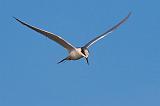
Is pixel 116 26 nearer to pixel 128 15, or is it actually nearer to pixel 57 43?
pixel 128 15

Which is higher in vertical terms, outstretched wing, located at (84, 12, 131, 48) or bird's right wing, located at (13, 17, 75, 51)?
outstretched wing, located at (84, 12, 131, 48)

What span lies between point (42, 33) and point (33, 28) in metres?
0.99

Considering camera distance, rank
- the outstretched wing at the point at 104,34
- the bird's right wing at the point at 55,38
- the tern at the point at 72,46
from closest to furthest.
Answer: the bird's right wing at the point at 55,38 → the tern at the point at 72,46 → the outstretched wing at the point at 104,34

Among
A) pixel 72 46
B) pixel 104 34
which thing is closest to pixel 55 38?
pixel 72 46

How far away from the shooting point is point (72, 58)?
1713 inches

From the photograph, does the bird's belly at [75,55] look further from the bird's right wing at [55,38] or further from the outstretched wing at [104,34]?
the outstretched wing at [104,34]

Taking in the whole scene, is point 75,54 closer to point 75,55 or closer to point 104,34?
point 75,55

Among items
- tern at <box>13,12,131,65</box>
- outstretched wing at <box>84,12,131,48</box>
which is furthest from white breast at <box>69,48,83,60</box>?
outstretched wing at <box>84,12,131,48</box>

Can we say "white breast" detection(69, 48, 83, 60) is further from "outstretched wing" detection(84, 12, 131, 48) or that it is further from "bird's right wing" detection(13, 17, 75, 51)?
"outstretched wing" detection(84, 12, 131, 48)

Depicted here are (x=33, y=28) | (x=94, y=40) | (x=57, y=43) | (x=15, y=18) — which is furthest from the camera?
(x=94, y=40)

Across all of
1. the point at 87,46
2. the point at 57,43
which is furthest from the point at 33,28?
the point at 87,46

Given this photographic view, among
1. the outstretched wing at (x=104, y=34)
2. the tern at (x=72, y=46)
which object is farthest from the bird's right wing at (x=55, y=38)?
the outstretched wing at (x=104, y=34)

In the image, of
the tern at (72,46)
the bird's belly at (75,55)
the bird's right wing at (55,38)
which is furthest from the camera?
the bird's belly at (75,55)

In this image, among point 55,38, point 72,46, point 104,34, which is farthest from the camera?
point 104,34
